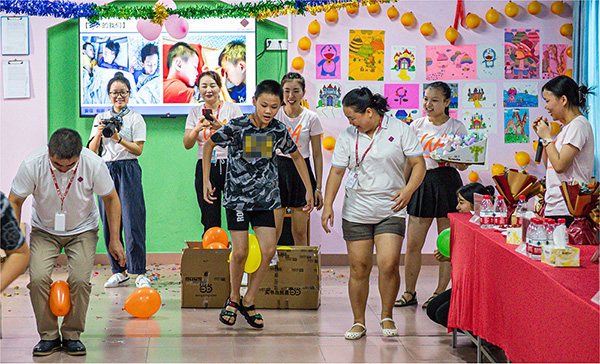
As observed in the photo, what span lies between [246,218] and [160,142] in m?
2.49

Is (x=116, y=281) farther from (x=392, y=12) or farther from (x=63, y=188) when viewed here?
(x=392, y=12)

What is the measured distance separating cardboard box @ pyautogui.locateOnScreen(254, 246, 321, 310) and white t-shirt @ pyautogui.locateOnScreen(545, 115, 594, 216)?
1.51m

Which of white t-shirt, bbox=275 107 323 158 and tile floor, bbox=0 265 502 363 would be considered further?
white t-shirt, bbox=275 107 323 158

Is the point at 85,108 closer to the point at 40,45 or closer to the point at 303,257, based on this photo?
the point at 40,45

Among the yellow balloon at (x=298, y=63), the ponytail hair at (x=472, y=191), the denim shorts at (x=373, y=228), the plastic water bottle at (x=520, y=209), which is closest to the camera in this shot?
the plastic water bottle at (x=520, y=209)

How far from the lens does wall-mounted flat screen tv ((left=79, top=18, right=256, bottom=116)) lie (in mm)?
5848

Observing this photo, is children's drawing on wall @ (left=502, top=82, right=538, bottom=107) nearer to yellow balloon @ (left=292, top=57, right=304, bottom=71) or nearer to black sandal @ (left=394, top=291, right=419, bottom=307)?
yellow balloon @ (left=292, top=57, right=304, bottom=71)

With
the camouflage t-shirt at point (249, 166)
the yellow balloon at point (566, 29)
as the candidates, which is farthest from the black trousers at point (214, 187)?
the yellow balloon at point (566, 29)

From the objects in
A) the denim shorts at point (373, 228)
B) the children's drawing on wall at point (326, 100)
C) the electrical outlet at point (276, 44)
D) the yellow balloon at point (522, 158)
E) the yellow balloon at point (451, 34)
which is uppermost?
the yellow balloon at point (451, 34)

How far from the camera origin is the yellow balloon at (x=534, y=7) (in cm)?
574

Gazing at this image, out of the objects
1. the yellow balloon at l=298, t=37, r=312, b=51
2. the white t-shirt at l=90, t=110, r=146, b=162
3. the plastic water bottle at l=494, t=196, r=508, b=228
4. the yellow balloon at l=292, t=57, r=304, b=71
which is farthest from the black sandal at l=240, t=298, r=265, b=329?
the yellow balloon at l=298, t=37, r=312, b=51

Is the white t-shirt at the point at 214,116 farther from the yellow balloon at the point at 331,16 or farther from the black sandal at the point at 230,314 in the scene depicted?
the yellow balloon at the point at 331,16

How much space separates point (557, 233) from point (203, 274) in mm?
2541

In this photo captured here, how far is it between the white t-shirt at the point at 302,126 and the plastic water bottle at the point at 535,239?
2.41m
